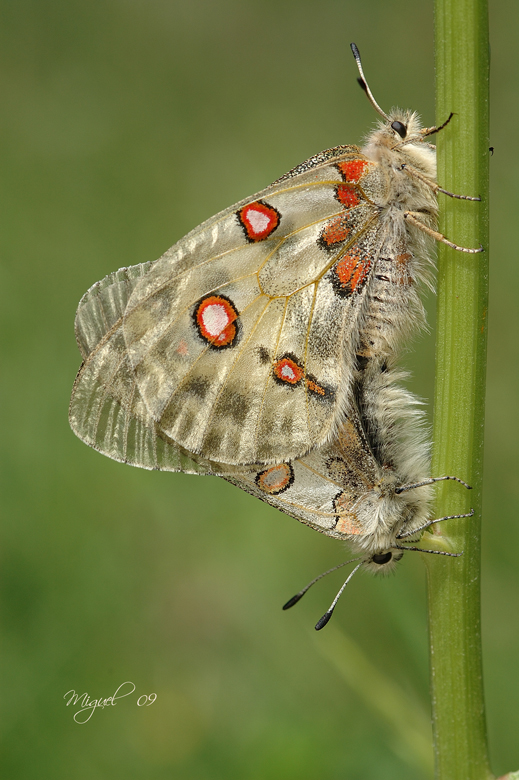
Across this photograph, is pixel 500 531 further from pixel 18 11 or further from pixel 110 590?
pixel 18 11

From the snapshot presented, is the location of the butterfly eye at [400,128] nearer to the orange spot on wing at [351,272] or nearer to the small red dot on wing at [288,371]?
the orange spot on wing at [351,272]

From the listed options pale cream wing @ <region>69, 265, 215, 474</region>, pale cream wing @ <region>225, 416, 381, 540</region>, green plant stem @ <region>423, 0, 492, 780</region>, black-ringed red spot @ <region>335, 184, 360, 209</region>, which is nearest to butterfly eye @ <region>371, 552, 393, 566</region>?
pale cream wing @ <region>225, 416, 381, 540</region>

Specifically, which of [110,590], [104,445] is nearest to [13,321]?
[110,590]

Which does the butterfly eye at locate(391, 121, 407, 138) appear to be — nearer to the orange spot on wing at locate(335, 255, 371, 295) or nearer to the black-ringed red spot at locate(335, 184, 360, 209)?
the black-ringed red spot at locate(335, 184, 360, 209)

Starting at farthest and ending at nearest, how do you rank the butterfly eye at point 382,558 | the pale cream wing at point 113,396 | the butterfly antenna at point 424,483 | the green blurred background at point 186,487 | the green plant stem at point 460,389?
the green blurred background at point 186,487
the pale cream wing at point 113,396
the butterfly eye at point 382,558
the butterfly antenna at point 424,483
the green plant stem at point 460,389

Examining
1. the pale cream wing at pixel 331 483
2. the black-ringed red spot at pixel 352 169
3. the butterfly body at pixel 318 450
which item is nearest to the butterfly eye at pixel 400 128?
the black-ringed red spot at pixel 352 169

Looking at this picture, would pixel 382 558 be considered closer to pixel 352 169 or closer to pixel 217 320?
pixel 217 320
